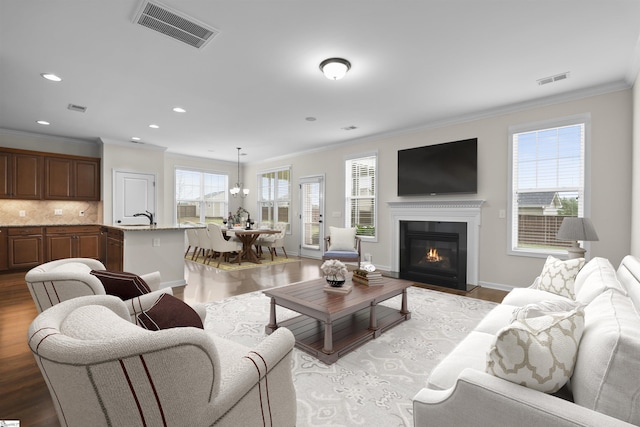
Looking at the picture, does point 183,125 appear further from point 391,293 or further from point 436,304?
point 436,304

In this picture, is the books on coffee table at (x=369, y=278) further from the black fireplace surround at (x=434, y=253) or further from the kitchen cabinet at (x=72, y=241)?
the kitchen cabinet at (x=72, y=241)

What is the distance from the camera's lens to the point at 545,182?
4199 millimetres

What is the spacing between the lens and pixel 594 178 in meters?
3.77

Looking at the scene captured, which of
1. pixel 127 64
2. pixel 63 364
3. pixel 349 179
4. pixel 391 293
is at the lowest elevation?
pixel 391 293

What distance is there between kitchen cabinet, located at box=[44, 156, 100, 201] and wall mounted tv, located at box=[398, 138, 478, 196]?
21.6 ft

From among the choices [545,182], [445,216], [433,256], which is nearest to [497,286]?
[433,256]

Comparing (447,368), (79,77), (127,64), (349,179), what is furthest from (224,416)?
(349,179)

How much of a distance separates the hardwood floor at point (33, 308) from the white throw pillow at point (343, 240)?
67 centimetres

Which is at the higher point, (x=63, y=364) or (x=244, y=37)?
(x=244, y=37)

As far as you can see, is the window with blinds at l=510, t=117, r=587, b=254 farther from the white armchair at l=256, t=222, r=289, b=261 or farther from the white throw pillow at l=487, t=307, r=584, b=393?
the white armchair at l=256, t=222, r=289, b=261

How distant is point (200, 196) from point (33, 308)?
5.33 m

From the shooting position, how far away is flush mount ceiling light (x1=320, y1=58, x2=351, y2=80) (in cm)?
309

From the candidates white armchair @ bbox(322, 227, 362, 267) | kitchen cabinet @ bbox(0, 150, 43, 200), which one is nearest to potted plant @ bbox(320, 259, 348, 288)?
white armchair @ bbox(322, 227, 362, 267)

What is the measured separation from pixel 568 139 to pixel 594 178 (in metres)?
0.63
